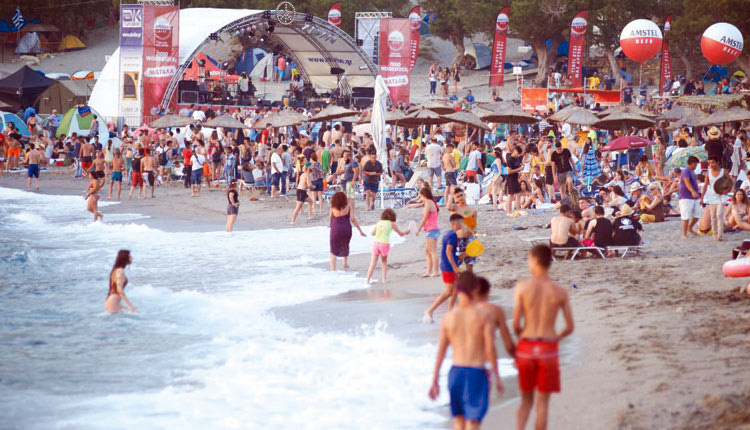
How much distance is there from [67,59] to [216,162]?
36.3 metres

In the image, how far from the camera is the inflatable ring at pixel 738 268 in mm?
10373

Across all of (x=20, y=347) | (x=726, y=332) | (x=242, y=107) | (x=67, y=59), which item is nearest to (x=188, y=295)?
(x=20, y=347)

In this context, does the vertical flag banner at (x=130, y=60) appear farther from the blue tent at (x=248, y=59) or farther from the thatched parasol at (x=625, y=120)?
the blue tent at (x=248, y=59)

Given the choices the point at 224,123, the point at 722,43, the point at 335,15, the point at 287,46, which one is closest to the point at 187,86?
the point at 224,123

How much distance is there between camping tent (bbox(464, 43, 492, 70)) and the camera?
5231cm

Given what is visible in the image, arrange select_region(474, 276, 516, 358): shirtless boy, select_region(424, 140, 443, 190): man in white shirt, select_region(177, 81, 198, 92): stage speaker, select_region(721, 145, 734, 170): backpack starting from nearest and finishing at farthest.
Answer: select_region(474, 276, 516, 358): shirtless boy, select_region(721, 145, 734, 170): backpack, select_region(424, 140, 443, 190): man in white shirt, select_region(177, 81, 198, 92): stage speaker

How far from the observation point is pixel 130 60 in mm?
33750

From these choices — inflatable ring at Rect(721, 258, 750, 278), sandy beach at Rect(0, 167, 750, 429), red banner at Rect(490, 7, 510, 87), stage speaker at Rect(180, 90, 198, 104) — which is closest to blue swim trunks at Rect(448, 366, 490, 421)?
sandy beach at Rect(0, 167, 750, 429)

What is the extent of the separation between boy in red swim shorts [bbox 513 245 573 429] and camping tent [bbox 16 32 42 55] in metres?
59.4

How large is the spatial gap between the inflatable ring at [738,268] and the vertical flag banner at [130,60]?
1060 inches

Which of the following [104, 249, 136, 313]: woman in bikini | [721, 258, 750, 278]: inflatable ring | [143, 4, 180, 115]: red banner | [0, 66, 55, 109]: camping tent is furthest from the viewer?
[0, 66, 55, 109]: camping tent

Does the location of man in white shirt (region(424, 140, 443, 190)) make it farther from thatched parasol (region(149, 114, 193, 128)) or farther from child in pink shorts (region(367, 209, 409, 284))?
thatched parasol (region(149, 114, 193, 128))

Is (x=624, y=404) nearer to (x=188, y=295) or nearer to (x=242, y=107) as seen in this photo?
(x=188, y=295)

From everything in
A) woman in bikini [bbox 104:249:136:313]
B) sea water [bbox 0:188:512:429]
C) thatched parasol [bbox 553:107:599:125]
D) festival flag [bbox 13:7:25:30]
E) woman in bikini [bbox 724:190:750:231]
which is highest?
festival flag [bbox 13:7:25:30]
